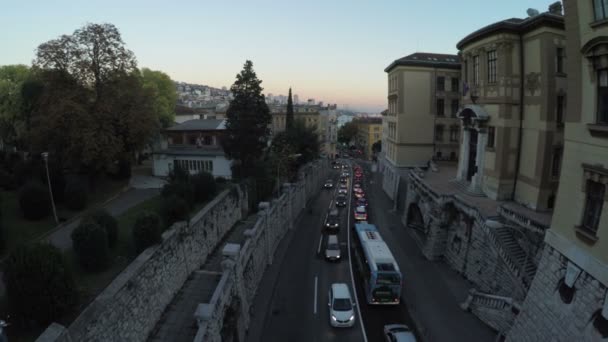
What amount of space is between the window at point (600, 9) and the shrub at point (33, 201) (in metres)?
30.5

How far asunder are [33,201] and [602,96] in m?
30.5

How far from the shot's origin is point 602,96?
14578 millimetres

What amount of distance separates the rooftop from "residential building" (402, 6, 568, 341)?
13151 millimetres

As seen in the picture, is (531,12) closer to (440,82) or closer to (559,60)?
(559,60)

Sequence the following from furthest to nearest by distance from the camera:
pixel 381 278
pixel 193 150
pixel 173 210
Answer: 1. pixel 193 150
2. pixel 381 278
3. pixel 173 210

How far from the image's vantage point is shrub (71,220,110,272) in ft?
55.7

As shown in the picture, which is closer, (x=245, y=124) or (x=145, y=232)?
(x=145, y=232)

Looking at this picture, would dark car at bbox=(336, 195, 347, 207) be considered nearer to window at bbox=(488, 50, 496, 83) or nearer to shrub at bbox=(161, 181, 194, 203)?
window at bbox=(488, 50, 496, 83)

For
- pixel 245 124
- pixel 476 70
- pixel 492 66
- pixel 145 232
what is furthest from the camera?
pixel 245 124

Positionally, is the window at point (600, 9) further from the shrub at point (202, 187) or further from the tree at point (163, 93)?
the tree at point (163, 93)

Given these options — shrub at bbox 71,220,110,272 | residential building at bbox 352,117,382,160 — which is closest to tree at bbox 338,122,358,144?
residential building at bbox 352,117,382,160

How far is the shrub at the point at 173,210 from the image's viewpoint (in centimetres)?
2300

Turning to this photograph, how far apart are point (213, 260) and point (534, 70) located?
1133 inches

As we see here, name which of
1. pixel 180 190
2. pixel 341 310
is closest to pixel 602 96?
pixel 341 310
